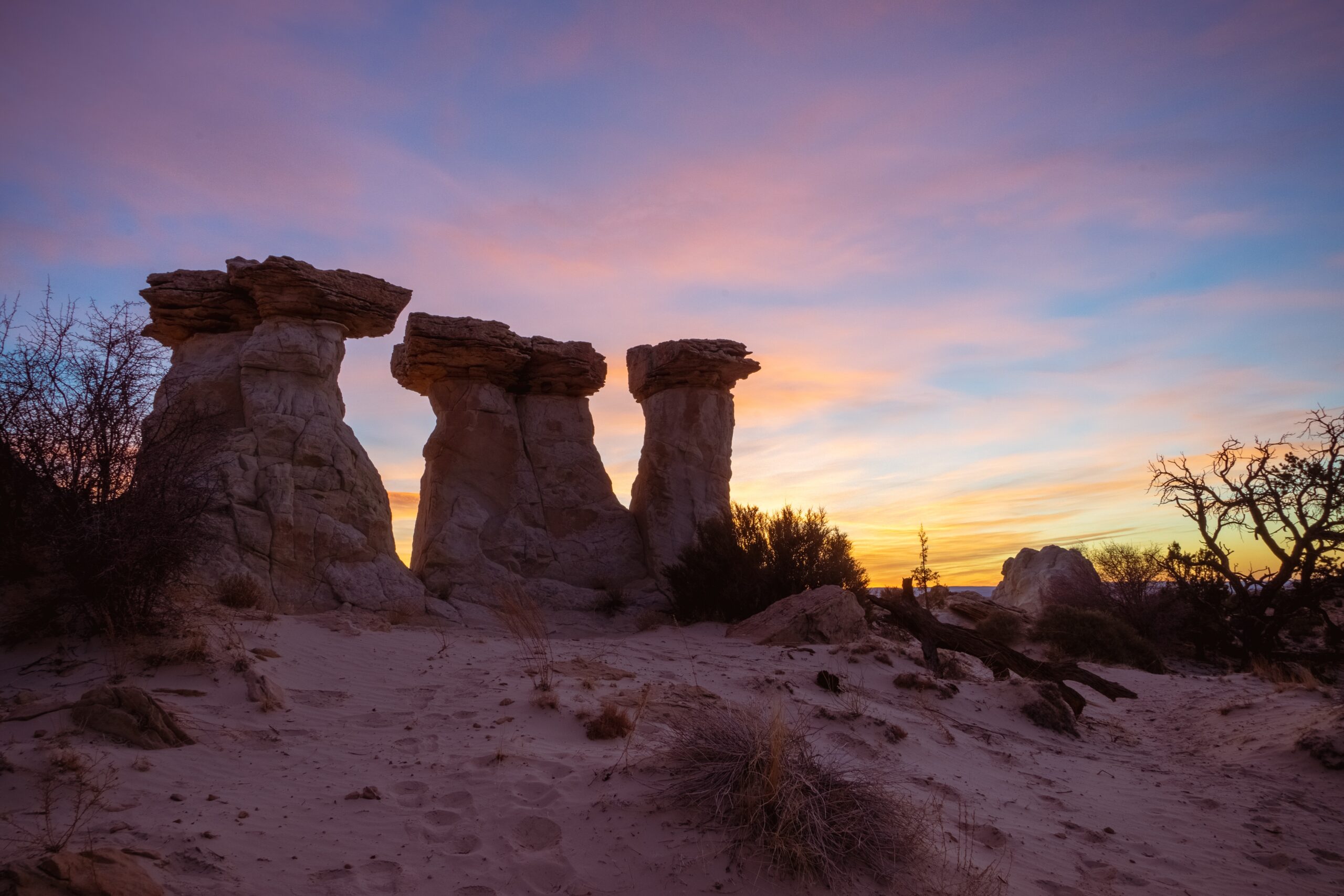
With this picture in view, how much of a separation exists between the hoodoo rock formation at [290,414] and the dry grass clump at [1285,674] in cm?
1209

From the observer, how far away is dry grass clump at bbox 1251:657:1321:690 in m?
8.70

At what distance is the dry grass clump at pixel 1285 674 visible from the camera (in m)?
8.70

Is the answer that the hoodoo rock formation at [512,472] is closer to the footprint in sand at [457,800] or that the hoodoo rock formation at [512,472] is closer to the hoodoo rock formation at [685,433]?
the hoodoo rock formation at [685,433]

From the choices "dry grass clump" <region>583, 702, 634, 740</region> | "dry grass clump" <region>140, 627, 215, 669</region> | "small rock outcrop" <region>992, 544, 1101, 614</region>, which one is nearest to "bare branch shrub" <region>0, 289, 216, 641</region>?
"dry grass clump" <region>140, 627, 215, 669</region>

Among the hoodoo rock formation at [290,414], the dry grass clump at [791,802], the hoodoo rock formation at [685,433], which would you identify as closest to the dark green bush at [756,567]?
the hoodoo rock formation at [685,433]

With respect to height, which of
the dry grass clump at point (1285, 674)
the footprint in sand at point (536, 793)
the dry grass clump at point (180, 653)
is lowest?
the dry grass clump at point (1285, 674)

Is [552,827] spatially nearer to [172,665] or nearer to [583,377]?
[172,665]

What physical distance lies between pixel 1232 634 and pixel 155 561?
642 inches

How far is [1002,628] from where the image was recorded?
48.2 ft

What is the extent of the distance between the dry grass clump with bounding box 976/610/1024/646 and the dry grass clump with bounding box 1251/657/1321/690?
3.64m

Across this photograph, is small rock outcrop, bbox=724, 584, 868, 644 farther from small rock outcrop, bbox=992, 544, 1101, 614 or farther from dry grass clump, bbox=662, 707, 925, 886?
small rock outcrop, bbox=992, 544, 1101, 614

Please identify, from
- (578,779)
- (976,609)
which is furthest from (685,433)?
(578,779)

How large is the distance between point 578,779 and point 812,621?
20.7 ft

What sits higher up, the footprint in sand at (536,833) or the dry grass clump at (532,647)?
the dry grass clump at (532,647)
